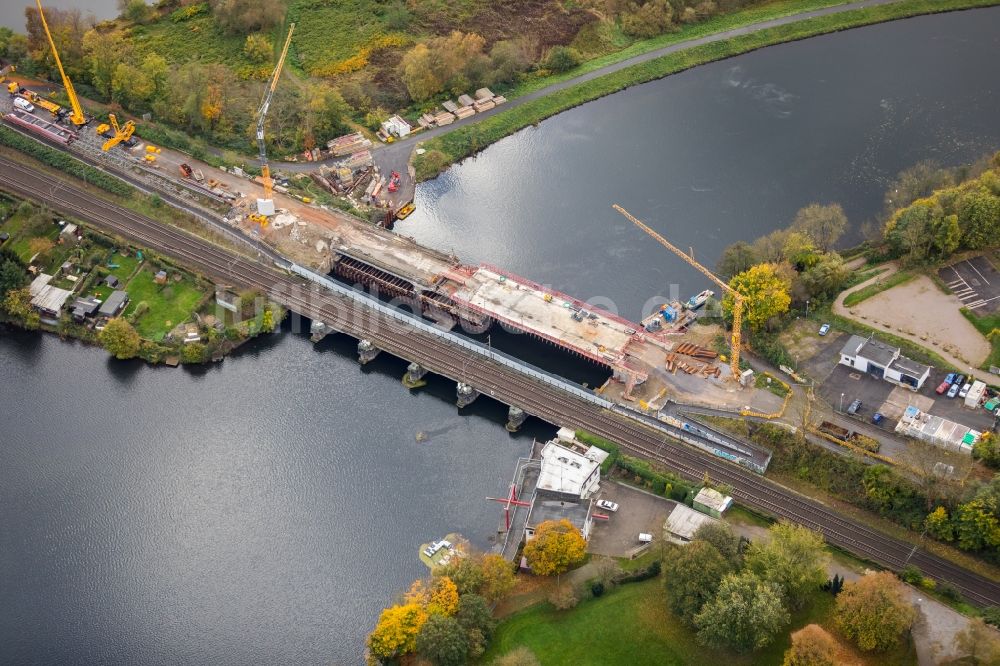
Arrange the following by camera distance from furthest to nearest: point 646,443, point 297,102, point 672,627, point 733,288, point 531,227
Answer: point 297,102, point 531,227, point 733,288, point 646,443, point 672,627

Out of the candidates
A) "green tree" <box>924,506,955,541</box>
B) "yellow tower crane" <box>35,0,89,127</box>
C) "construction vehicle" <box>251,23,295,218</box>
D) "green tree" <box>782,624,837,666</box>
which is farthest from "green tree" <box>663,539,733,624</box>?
"yellow tower crane" <box>35,0,89,127</box>

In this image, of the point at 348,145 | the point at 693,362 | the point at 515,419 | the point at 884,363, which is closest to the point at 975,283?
the point at 884,363

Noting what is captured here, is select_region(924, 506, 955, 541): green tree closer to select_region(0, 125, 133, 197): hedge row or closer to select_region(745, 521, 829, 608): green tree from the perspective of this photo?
select_region(745, 521, 829, 608): green tree

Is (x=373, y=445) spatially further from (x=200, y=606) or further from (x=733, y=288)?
(x=733, y=288)

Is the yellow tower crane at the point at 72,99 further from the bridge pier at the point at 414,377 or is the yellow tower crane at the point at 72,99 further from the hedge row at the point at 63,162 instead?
the bridge pier at the point at 414,377

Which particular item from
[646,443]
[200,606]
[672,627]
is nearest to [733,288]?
[646,443]

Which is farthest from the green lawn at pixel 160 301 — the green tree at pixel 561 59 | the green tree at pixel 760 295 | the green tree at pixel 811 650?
the green tree at pixel 811 650
